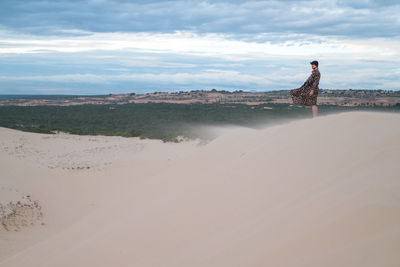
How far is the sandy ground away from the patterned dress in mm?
2072

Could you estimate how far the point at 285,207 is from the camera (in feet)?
14.9

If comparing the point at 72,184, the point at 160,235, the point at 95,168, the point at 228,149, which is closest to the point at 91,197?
the point at 72,184

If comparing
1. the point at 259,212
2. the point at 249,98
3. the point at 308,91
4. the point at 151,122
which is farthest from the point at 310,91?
the point at 249,98

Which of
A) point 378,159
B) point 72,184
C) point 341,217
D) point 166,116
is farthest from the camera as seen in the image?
point 166,116

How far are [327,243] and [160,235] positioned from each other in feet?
7.53

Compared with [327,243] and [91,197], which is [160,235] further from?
[91,197]

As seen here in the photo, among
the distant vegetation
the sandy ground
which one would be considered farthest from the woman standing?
the distant vegetation

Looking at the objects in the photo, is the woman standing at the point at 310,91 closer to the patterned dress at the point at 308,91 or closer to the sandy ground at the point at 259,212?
the patterned dress at the point at 308,91

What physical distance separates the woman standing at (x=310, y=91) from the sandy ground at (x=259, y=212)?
207 cm

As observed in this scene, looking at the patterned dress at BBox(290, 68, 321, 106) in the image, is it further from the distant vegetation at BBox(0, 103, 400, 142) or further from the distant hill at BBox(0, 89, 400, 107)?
the distant hill at BBox(0, 89, 400, 107)

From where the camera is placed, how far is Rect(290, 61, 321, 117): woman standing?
10.2 meters

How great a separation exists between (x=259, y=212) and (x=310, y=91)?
6.36 metres

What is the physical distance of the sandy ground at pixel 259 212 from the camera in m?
3.61

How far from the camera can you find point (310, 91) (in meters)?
10.3
